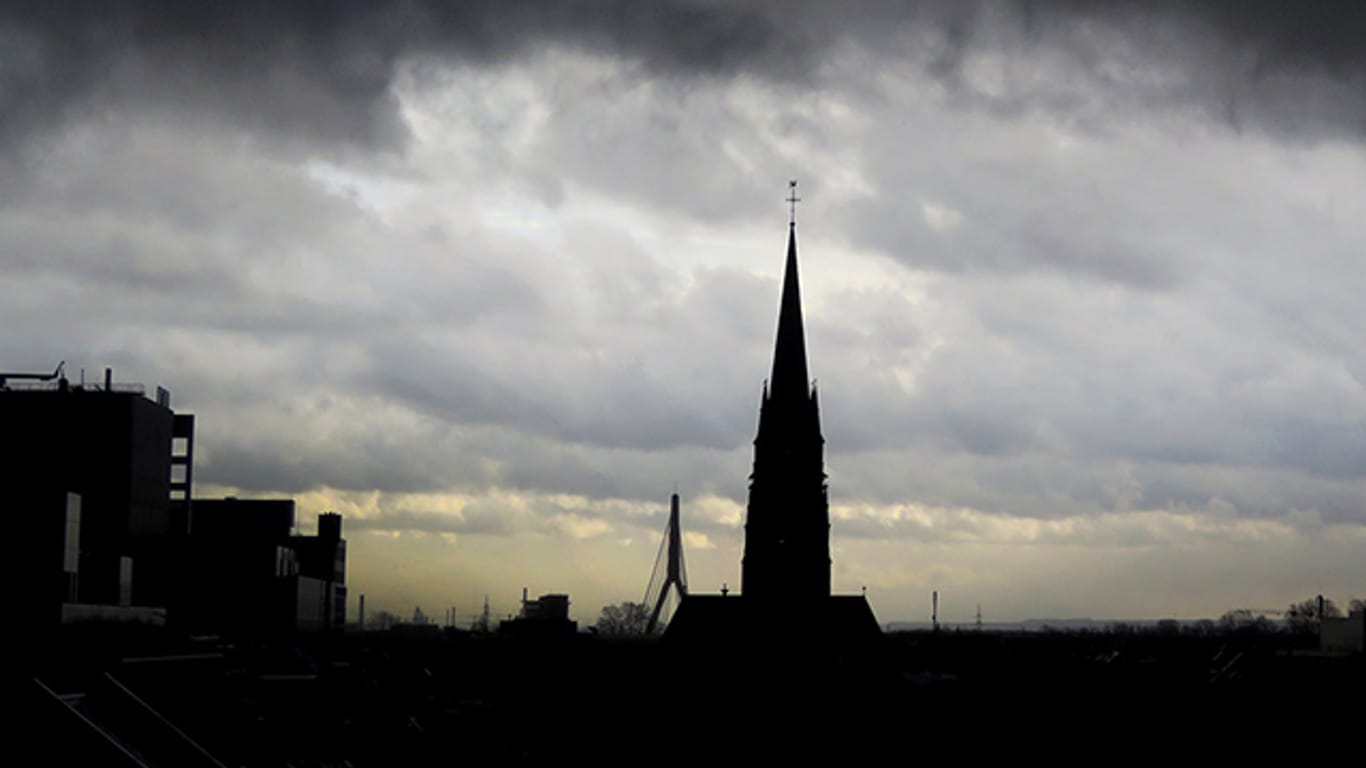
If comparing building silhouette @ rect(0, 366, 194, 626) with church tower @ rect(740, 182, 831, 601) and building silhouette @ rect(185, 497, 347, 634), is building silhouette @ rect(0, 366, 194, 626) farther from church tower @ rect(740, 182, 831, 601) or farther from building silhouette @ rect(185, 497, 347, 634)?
church tower @ rect(740, 182, 831, 601)

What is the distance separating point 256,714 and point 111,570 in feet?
160

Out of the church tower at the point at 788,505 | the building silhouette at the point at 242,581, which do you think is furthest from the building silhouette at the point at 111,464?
the church tower at the point at 788,505

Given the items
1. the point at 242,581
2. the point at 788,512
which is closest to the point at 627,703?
the point at 788,512

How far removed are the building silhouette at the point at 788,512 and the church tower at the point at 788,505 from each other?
0.07 m

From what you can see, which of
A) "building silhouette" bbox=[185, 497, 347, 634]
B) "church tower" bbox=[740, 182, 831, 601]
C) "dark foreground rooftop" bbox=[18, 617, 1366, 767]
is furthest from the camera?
"building silhouette" bbox=[185, 497, 347, 634]

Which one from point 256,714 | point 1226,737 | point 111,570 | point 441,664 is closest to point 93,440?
point 111,570

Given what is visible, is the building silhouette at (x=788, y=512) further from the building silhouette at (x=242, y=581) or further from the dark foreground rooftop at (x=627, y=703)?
the building silhouette at (x=242, y=581)

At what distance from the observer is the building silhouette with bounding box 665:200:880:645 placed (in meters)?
116

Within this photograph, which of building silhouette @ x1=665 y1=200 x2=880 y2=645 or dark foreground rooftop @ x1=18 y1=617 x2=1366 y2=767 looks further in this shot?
building silhouette @ x1=665 y1=200 x2=880 y2=645

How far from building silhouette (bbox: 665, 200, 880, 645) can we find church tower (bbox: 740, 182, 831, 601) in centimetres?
7

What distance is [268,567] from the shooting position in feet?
444

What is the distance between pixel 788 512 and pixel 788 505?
0.48 metres

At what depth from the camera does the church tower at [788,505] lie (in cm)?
11544

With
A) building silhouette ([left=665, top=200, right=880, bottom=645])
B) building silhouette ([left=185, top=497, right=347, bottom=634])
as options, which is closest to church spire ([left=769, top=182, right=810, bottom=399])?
building silhouette ([left=665, top=200, right=880, bottom=645])
